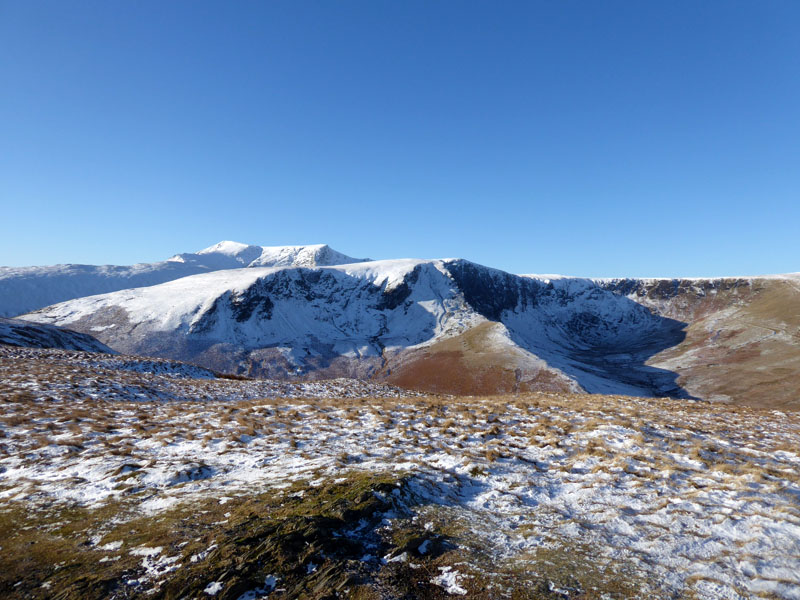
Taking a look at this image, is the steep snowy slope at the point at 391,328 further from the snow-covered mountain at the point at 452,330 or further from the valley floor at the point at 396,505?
the valley floor at the point at 396,505

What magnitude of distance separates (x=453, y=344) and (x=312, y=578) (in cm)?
11543

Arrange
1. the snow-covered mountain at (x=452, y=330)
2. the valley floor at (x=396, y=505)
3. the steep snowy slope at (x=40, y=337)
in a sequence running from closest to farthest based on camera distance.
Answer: the valley floor at (x=396, y=505)
the steep snowy slope at (x=40, y=337)
the snow-covered mountain at (x=452, y=330)

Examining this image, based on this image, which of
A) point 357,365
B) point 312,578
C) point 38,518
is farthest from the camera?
point 357,365

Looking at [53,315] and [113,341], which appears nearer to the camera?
[113,341]

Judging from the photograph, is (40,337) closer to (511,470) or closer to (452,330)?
(511,470)

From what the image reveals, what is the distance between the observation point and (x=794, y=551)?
5.85 metres

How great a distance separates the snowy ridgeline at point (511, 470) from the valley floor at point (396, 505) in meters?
0.06

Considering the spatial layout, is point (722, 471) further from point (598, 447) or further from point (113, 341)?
point (113, 341)

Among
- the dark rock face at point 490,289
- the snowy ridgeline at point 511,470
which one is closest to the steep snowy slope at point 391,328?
the dark rock face at point 490,289

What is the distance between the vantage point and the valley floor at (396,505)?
4770 millimetres

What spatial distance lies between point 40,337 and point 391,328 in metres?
103

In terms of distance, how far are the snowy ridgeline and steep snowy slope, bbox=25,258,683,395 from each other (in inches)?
2638

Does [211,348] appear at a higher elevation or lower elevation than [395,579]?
lower

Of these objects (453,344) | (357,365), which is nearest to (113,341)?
(357,365)
